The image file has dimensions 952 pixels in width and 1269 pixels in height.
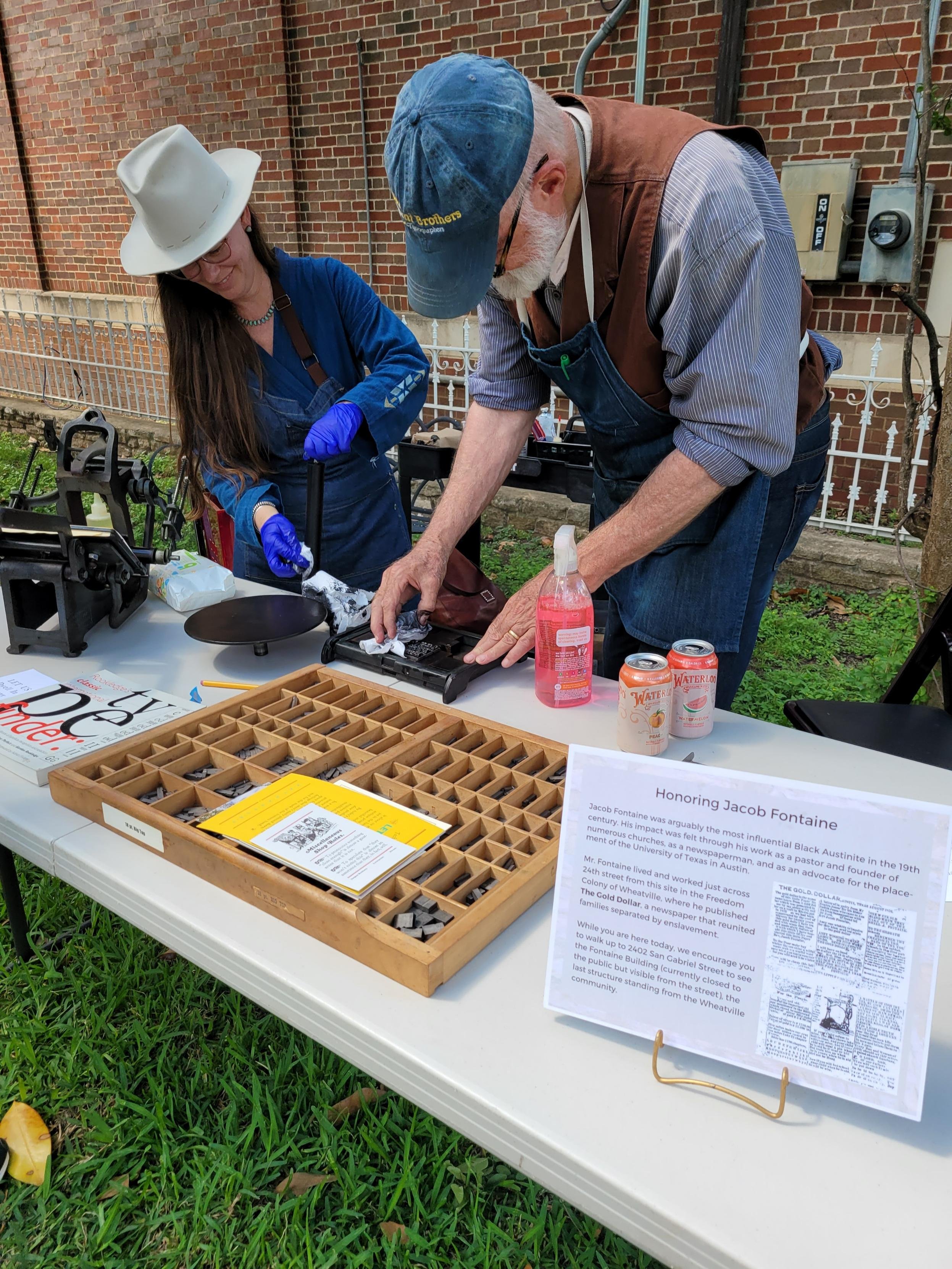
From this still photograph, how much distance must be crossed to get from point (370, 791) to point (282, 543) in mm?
1037

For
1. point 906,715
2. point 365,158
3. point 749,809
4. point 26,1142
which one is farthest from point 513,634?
point 365,158

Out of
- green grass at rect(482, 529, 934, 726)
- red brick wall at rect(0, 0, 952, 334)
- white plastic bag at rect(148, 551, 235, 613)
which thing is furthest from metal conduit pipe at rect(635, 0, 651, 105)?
white plastic bag at rect(148, 551, 235, 613)

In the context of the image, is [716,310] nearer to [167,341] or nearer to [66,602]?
[66,602]

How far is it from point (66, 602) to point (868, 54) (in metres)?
5.33

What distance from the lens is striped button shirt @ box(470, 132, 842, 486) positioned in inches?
55.7

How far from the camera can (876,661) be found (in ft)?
12.6

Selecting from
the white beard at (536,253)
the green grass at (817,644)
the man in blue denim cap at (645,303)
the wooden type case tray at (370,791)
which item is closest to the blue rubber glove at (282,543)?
the man in blue denim cap at (645,303)

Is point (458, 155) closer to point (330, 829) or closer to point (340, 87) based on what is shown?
point (330, 829)

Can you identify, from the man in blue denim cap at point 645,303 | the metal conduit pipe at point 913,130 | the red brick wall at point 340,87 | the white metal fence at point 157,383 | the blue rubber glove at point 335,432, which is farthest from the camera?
the white metal fence at point 157,383

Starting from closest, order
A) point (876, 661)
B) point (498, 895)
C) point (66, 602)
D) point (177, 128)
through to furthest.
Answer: point (498, 895) → point (66, 602) → point (177, 128) → point (876, 661)

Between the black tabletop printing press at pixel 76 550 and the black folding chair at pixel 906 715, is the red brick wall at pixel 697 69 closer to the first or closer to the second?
the black folding chair at pixel 906 715

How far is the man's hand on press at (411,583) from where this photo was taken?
1869mm

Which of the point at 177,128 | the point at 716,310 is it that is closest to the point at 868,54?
the point at 177,128

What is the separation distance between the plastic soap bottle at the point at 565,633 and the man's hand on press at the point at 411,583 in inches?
12.5
